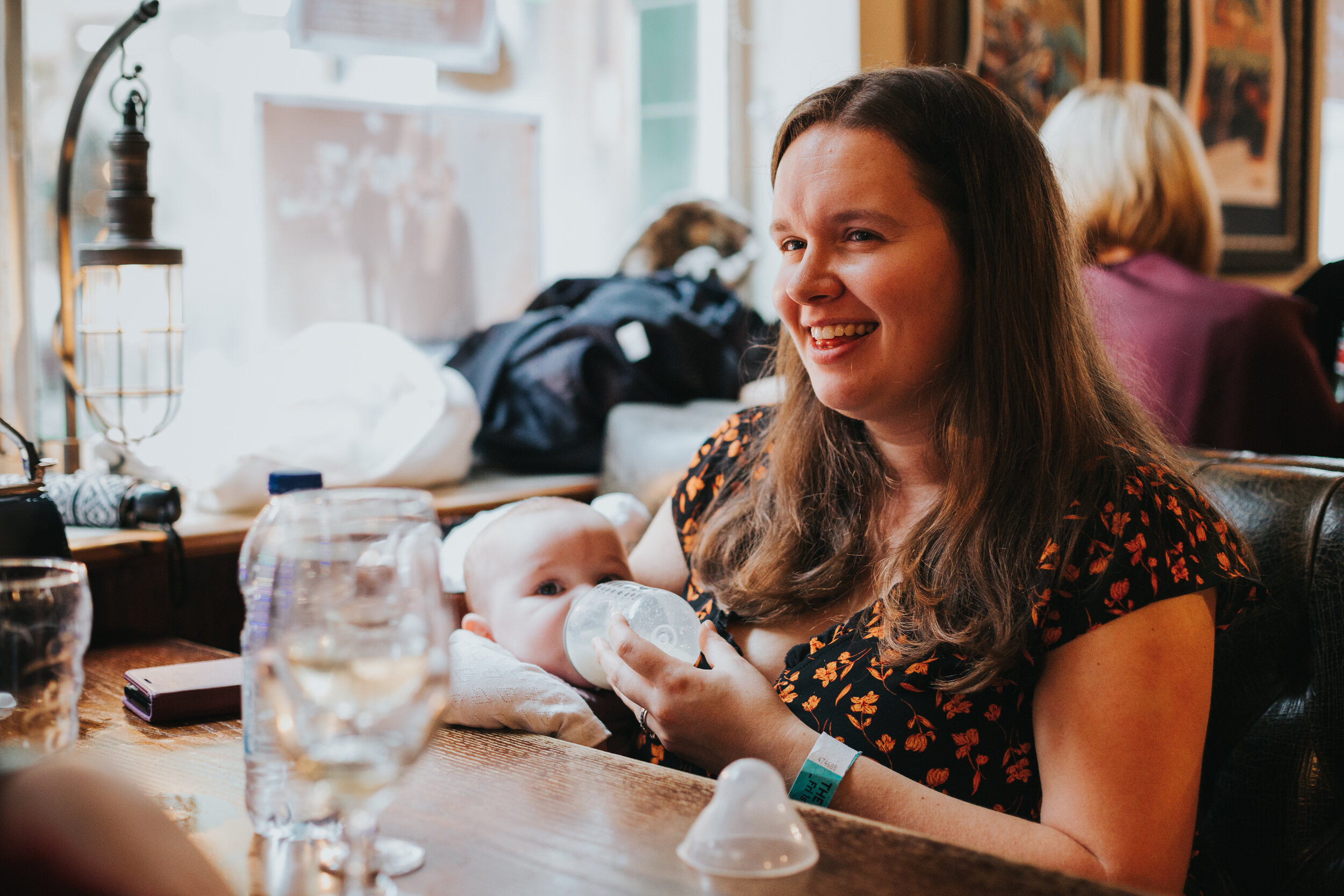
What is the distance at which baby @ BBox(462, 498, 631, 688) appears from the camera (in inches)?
56.6

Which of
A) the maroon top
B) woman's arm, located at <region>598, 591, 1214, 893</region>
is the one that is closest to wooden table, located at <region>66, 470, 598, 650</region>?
woman's arm, located at <region>598, 591, 1214, 893</region>

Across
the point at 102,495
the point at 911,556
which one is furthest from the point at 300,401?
the point at 911,556

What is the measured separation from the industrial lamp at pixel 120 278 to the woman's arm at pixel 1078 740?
3.22 feet

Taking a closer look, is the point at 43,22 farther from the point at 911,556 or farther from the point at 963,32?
the point at 963,32

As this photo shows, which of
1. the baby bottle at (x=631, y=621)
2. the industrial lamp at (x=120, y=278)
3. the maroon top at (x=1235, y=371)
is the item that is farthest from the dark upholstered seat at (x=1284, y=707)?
the industrial lamp at (x=120, y=278)

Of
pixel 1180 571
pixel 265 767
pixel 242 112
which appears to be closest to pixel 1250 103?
pixel 242 112

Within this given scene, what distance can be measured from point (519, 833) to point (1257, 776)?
93 centimetres

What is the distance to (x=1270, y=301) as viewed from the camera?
2316mm

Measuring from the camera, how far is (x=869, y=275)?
4.16ft

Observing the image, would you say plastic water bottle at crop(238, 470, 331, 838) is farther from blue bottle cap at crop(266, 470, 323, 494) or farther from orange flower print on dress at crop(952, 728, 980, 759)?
orange flower print on dress at crop(952, 728, 980, 759)

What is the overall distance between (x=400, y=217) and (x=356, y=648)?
2.21 meters

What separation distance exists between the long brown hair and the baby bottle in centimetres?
7

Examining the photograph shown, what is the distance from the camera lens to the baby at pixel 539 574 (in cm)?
144

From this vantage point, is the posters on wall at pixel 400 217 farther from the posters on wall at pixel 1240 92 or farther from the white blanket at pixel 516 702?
the posters on wall at pixel 1240 92
